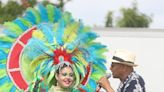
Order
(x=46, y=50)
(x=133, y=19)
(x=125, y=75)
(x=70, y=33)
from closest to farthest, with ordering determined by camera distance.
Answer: (x=46, y=50)
(x=70, y=33)
(x=125, y=75)
(x=133, y=19)

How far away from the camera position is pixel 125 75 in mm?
6512

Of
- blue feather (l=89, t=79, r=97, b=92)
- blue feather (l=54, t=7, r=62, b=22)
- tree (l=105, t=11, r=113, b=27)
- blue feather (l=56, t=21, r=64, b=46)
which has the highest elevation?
blue feather (l=54, t=7, r=62, b=22)

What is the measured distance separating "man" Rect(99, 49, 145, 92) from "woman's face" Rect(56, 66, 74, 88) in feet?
2.22

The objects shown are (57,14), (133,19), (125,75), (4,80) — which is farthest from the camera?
(133,19)

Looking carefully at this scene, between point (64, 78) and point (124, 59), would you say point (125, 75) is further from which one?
point (64, 78)

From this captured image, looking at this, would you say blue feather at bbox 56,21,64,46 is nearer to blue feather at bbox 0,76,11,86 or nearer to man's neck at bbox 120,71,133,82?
blue feather at bbox 0,76,11,86

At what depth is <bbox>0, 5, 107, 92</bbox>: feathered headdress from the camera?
562cm

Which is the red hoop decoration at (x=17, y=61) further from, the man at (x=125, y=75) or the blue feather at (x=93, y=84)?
the man at (x=125, y=75)

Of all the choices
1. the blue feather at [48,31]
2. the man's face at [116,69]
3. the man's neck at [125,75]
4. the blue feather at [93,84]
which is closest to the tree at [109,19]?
the man's face at [116,69]

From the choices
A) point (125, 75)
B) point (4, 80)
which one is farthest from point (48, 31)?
point (125, 75)

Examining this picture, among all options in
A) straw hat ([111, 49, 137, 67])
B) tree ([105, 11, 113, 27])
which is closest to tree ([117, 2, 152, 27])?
tree ([105, 11, 113, 27])

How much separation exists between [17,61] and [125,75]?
115cm

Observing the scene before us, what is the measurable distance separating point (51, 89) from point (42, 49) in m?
0.34

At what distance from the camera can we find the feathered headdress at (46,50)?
562 centimetres
